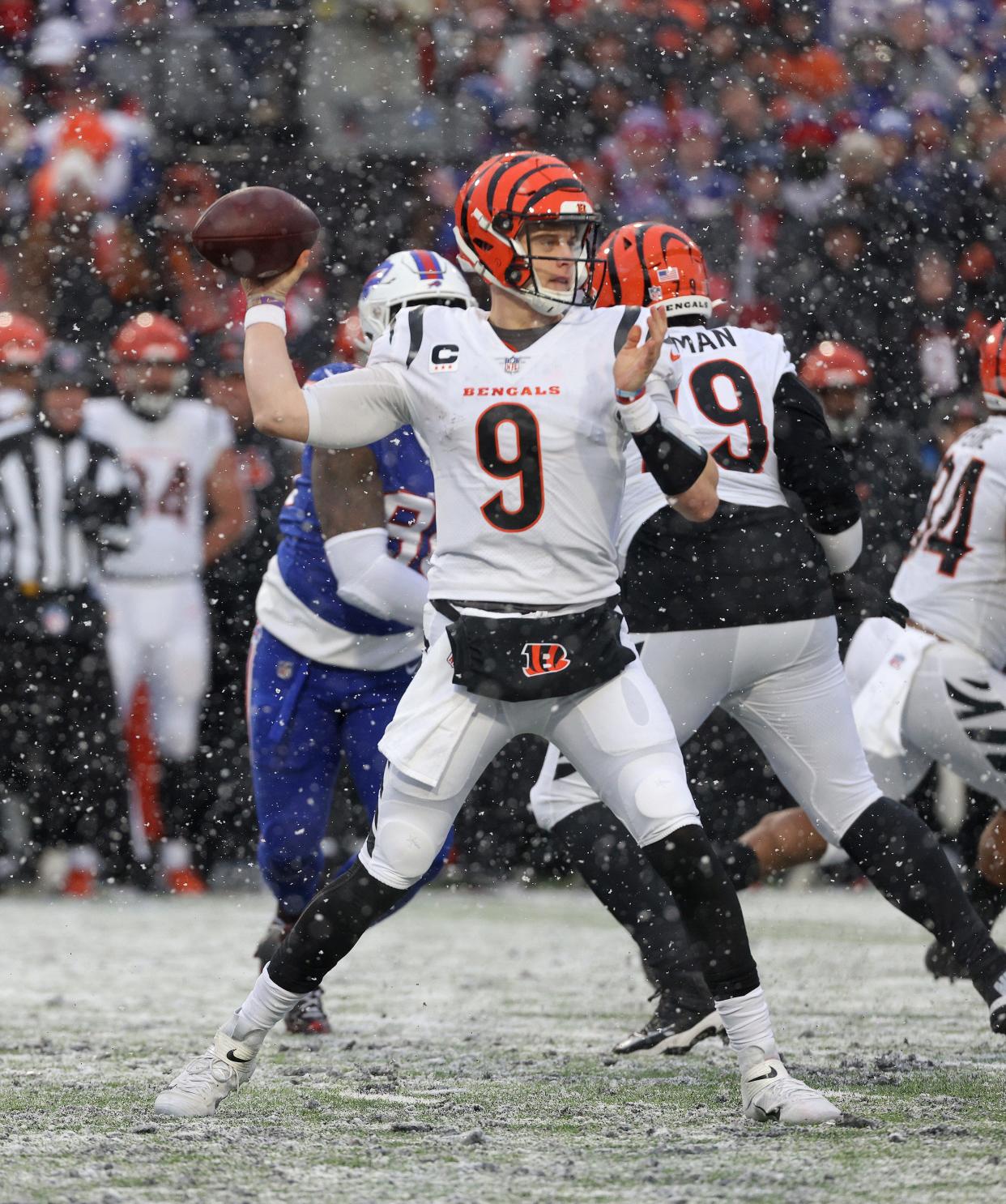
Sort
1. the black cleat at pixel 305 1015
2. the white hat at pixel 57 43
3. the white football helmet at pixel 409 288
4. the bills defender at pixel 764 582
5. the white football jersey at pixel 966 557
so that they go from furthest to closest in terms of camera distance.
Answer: the white hat at pixel 57 43, the white football jersey at pixel 966 557, the black cleat at pixel 305 1015, the white football helmet at pixel 409 288, the bills defender at pixel 764 582

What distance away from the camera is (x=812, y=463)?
4.83 meters

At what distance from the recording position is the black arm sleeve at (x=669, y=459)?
400 centimetres

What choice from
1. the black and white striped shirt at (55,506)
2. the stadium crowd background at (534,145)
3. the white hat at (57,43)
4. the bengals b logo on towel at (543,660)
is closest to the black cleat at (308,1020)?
the bengals b logo on towel at (543,660)

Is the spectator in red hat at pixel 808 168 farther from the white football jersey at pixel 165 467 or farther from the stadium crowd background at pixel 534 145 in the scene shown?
the white football jersey at pixel 165 467

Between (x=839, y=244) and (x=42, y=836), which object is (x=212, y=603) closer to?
(x=42, y=836)

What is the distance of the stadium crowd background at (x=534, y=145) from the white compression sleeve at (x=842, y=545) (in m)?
3.62

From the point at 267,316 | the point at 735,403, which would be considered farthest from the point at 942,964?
the point at 267,316

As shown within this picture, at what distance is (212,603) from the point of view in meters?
9.11

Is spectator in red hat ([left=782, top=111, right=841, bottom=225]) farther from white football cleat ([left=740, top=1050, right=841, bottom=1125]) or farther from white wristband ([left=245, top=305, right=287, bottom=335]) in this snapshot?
white football cleat ([left=740, top=1050, right=841, bottom=1125])

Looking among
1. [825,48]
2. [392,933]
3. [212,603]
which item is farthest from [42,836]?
[825,48]

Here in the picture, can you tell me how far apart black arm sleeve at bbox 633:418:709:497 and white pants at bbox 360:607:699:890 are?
0.40 meters

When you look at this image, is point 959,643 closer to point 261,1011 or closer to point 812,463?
point 812,463

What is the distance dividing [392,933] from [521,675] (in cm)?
436

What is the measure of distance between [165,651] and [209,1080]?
16.5 ft
